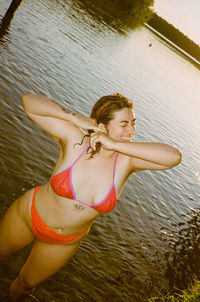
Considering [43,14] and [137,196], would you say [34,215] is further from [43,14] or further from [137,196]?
[43,14]

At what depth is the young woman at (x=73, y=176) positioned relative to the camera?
2318mm

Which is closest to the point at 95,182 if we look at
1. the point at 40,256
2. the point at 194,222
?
the point at 40,256

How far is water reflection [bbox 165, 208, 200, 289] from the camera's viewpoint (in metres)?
5.91

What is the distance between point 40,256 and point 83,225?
58cm

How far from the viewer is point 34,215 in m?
2.42

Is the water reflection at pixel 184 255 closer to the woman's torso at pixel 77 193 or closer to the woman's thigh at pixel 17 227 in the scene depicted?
the woman's torso at pixel 77 193

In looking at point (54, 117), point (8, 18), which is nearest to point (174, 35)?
point (8, 18)

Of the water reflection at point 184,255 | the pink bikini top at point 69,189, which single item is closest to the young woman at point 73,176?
the pink bikini top at point 69,189

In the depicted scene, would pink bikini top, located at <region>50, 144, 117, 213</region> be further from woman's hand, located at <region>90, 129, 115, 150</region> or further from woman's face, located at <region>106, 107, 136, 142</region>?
woman's face, located at <region>106, 107, 136, 142</region>

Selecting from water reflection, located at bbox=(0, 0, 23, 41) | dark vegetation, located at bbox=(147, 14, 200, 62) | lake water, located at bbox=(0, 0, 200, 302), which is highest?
dark vegetation, located at bbox=(147, 14, 200, 62)

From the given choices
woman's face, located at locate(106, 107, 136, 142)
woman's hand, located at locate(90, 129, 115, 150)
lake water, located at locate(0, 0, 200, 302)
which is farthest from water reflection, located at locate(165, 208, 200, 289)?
woman's hand, located at locate(90, 129, 115, 150)

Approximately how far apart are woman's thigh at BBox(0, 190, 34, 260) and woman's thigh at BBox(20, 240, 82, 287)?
0.61 feet

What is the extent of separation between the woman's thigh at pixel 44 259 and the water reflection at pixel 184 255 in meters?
4.19

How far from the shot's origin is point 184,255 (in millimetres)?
6863
